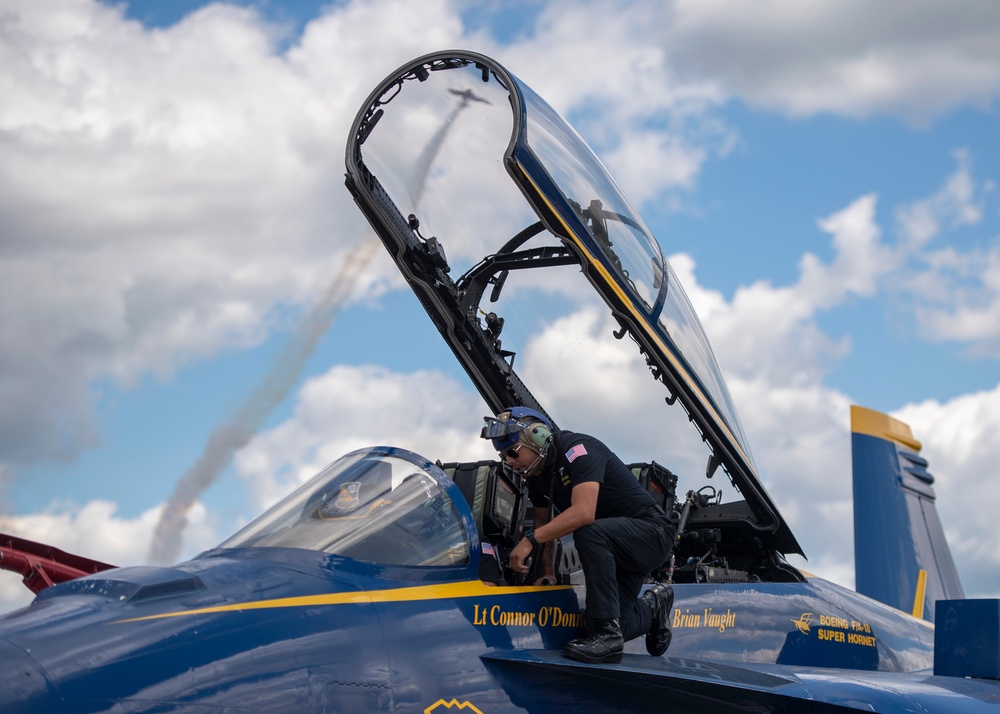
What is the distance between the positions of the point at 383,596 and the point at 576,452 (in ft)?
4.51

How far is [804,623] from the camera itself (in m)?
7.11

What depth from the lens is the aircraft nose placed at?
10.8 ft

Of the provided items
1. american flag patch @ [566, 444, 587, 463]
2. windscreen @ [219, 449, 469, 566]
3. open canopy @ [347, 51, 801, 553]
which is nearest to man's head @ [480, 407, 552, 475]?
american flag patch @ [566, 444, 587, 463]

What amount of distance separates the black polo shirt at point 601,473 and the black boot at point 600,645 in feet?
2.16

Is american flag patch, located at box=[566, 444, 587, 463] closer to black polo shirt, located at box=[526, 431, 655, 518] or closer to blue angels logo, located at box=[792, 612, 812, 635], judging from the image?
black polo shirt, located at box=[526, 431, 655, 518]

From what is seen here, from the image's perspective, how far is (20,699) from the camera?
10.9ft

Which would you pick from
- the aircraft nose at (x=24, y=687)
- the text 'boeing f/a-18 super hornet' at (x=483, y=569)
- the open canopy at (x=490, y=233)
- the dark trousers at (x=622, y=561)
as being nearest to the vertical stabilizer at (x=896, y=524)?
the text 'boeing f/a-18 super hornet' at (x=483, y=569)

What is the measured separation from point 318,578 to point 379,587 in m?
0.29

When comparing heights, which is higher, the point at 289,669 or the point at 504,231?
the point at 504,231

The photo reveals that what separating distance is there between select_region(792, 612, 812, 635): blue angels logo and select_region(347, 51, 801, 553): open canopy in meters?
0.84

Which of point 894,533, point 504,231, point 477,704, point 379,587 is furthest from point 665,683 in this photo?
point 894,533

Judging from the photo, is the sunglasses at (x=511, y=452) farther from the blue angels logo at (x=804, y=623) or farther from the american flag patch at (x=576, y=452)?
the blue angels logo at (x=804, y=623)

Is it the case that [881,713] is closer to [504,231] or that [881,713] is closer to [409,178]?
[504,231]

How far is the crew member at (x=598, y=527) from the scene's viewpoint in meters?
5.19
